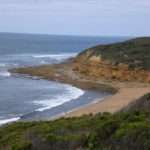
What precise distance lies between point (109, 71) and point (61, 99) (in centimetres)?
1738

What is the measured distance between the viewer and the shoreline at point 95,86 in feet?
122

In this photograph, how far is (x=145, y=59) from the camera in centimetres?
6294

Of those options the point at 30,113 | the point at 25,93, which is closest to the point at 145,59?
the point at 25,93

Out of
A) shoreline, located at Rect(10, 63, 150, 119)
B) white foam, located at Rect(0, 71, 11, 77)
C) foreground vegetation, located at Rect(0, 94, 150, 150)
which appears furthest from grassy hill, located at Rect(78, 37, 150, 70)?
foreground vegetation, located at Rect(0, 94, 150, 150)

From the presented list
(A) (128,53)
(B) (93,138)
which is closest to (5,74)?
(A) (128,53)

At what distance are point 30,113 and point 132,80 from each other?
23.2 meters

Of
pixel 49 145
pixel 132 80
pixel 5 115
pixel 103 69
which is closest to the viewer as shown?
pixel 49 145

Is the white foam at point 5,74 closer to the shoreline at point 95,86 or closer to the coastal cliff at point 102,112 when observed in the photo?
the shoreline at point 95,86

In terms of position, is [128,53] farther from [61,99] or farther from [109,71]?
[61,99]

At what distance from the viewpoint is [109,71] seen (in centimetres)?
5991

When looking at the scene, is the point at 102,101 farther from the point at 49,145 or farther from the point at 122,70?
the point at 49,145

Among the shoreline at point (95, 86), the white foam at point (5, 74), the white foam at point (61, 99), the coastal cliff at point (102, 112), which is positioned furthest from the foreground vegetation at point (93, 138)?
the white foam at point (5, 74)

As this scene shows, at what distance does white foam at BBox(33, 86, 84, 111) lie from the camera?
3956 centimetres

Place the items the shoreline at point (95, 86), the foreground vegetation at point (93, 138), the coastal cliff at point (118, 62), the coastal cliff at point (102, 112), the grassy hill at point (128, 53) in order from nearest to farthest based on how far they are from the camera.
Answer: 1. the foreground vegetation at point (93, 138)
2. the coastal cliff at point (102, 112)
3. the shoreline at point (95, 86)
4. the coastal cliff at point (118, 62)
5. the grassy hill at point (128, 53)
